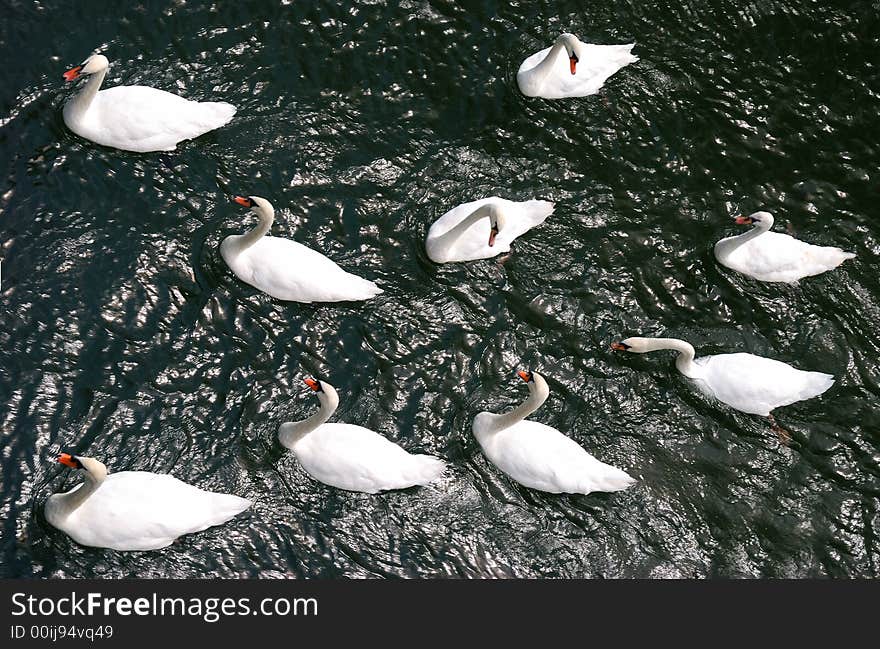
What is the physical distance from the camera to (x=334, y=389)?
1335 cm

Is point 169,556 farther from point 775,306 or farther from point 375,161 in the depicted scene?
point 775,306

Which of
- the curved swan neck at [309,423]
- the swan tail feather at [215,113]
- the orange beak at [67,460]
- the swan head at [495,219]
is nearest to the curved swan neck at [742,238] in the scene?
the swan head at [495,219]

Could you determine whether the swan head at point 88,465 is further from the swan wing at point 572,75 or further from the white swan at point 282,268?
the swan wing at point 572,75

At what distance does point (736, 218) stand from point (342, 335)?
18.5 ft

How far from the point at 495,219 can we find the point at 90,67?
5.73m

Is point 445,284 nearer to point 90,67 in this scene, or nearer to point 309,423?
point 309,423

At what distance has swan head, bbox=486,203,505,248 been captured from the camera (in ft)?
48.5

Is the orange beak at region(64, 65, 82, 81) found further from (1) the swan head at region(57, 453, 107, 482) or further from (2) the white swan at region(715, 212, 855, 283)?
(2) the white swan at region(715, 212, 855, 283)

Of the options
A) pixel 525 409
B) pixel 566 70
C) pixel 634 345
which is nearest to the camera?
pixel 525 409

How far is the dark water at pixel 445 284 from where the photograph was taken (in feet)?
43.0

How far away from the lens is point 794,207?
654 inches

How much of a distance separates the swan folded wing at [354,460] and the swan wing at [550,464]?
1088 mm

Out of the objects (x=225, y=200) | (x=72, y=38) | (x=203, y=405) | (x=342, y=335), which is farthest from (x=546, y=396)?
(x=72, y=38)

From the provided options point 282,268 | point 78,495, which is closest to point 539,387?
point 282,268
